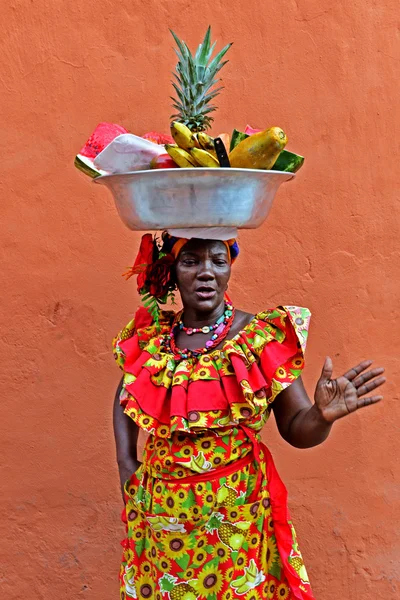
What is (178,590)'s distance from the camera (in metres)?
2.49

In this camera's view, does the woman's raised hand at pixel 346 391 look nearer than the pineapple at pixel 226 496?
Yes

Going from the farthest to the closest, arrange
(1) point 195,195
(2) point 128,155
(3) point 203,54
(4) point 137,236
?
(4) point 137,236 → (3) point 203,54 → (2) point 128,155 → (1) point 195,195

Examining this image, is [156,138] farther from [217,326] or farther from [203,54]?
[217,326]

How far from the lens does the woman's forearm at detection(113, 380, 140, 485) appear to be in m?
2.73

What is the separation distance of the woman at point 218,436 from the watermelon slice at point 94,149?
1.15ft

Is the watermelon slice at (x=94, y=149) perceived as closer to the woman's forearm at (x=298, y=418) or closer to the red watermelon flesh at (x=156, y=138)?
the red watermelon flesh at (x=156, y=138)

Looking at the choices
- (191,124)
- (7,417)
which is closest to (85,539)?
(7,417)

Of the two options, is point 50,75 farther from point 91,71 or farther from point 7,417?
point 7,417

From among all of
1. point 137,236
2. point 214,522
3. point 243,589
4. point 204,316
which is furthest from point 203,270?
point 137,236

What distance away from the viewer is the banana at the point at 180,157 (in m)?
2.28

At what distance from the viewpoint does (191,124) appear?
8.18ft

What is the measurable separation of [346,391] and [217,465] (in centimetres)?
47

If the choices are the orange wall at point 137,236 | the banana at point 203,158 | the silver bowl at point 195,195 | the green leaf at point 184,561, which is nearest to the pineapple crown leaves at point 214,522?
the green leaf at point 184,561

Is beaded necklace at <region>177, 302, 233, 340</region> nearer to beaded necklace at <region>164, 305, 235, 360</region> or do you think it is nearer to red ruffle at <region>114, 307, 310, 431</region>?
beaded necklace at <region>164, 305, 235, 360</region>
